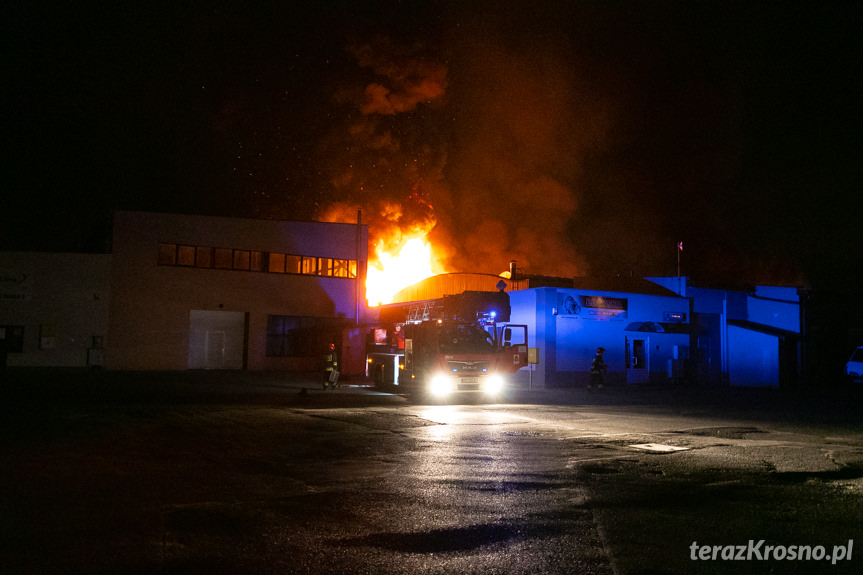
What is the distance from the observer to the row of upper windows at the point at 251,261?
34469 millimetres

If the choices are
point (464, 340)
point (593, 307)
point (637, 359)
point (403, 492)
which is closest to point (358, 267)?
point (593, 307)

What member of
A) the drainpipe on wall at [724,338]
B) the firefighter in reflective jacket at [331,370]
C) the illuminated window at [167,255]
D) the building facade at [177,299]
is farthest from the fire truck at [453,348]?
the drainpipe on wall at [724,338]

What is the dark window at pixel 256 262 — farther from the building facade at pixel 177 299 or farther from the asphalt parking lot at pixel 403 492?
the asphalt parking lot at pixel 403 492

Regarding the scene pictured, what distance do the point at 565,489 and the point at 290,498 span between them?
285cm

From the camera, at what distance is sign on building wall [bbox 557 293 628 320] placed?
30172 millimetres

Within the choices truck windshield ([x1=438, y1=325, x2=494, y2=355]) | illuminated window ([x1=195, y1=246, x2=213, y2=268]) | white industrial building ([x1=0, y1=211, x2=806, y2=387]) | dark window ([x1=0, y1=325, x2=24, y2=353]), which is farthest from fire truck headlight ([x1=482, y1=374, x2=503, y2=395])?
dark window ([x1=0, y1=325, x2=24, y2=353])

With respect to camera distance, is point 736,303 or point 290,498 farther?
point 736,303

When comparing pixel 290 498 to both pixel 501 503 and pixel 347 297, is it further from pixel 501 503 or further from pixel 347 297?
pixel 347 297

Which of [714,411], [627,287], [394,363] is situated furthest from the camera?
[627,287]

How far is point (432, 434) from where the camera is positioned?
11477mm

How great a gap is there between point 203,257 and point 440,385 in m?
20.0

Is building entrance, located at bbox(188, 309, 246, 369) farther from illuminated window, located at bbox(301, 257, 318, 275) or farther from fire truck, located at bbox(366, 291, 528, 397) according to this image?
fire truck, located at bbox(366, 291, 528, 397)

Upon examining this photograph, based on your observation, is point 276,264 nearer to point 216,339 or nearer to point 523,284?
point 216,339

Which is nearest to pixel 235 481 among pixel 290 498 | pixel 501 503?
pixel 290 498
